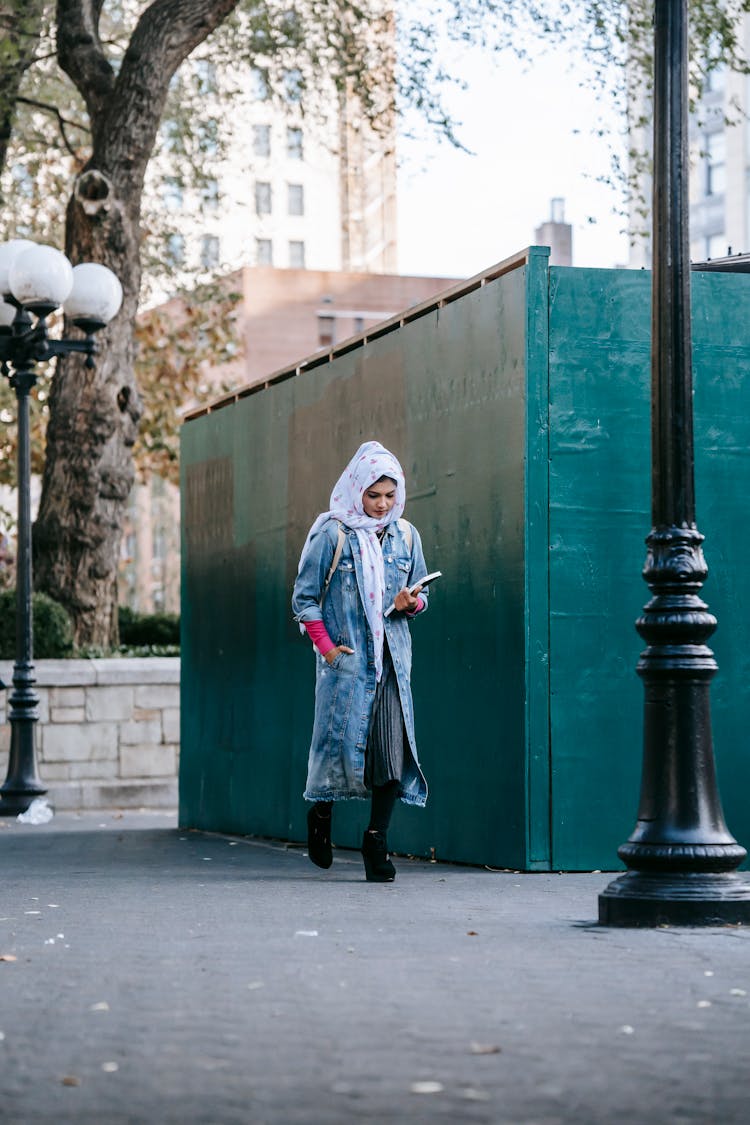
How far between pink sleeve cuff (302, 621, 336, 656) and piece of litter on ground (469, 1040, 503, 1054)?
14.4 feet

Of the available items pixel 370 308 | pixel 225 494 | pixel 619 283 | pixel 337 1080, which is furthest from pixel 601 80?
pixel 370 308

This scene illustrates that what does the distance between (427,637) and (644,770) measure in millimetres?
3333

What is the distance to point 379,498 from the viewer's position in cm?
913

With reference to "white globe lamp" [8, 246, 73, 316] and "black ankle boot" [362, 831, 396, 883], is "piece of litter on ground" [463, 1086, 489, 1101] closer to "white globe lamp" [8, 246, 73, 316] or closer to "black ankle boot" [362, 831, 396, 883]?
"black ankle boot" [362, 831, 396, 883]

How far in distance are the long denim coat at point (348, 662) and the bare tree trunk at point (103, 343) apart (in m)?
10.9

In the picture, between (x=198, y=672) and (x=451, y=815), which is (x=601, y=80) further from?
(x=451, y=815)

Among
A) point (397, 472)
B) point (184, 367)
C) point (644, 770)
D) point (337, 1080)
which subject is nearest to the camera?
point (337, 1080)

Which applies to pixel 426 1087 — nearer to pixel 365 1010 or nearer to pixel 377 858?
pixel 365 1010

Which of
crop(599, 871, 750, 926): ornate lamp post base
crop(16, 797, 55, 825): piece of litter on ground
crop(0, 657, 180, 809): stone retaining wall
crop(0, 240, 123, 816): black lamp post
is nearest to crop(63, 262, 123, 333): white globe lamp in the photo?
crop(0, 240, 123, 816): black lamp post

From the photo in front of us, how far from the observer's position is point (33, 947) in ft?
22.3

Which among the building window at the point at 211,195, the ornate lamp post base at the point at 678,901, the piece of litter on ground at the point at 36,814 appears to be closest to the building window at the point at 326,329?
the building window at the point at 211,195

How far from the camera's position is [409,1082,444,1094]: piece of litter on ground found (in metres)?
4.26

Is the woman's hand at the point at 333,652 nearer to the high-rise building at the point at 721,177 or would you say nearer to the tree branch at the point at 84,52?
the tree branch at the point at 84,52

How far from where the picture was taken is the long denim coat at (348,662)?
905cm
